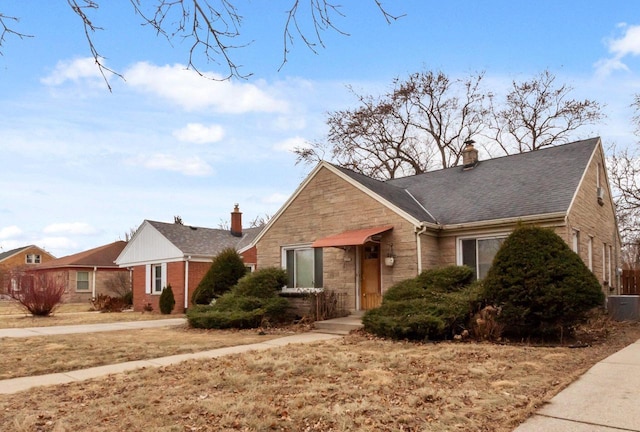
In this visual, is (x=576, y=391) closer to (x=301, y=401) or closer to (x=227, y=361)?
(x=301, y=401)

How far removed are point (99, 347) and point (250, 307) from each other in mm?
4873

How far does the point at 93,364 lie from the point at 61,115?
3869 mm

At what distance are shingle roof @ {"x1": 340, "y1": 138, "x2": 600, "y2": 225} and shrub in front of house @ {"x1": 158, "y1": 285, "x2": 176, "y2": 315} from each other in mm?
11082

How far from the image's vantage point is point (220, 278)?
58.1 ft

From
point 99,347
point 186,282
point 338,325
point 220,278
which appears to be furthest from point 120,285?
point 99,347

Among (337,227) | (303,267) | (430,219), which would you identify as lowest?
(303,267)

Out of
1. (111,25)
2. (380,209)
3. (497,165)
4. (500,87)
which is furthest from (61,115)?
(500,87)

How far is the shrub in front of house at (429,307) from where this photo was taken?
1027 centimetres

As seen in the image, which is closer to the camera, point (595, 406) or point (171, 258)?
point (595, 406)

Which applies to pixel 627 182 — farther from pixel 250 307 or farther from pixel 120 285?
pixel 120 285

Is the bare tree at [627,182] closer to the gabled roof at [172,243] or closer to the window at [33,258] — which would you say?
the gabled roof at [172,243]

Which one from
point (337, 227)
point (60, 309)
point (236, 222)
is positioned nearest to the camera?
point (337, 227)

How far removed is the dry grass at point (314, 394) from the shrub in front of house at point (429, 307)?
6.17 ft

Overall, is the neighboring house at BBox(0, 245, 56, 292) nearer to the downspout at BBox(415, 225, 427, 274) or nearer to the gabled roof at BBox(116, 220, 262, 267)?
the gabled roof at BBox(116, 220, 262, 267)
